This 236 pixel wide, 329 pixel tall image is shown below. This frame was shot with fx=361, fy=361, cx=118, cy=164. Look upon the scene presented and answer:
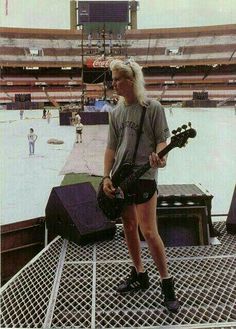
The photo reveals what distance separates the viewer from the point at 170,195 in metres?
3.08

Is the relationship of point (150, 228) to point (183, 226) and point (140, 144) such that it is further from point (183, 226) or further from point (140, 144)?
point (183, 226)

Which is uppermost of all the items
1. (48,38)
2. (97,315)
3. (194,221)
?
(48,38)

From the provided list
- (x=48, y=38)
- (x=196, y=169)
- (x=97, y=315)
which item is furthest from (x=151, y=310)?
(x=48, y=38)

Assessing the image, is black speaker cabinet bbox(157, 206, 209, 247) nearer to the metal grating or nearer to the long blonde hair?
the metal grating

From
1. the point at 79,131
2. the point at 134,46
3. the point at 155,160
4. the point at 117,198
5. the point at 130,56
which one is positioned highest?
the point at 134,46

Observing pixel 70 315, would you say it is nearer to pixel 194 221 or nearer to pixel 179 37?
pixel 194 221

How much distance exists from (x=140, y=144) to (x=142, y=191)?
27cm

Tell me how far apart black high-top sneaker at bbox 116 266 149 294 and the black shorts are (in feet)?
1.86

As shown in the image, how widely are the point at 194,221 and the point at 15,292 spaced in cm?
153

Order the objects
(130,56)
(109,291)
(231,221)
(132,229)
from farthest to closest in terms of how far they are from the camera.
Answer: (130,56)
(231,221)
(109,291)
(132,229)

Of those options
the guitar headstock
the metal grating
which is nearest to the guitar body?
the guitar headstock

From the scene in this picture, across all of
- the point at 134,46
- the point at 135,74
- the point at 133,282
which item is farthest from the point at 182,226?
the point at 134,46

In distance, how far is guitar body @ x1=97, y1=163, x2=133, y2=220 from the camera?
2.11 metres

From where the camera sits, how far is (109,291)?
2.39 metres
